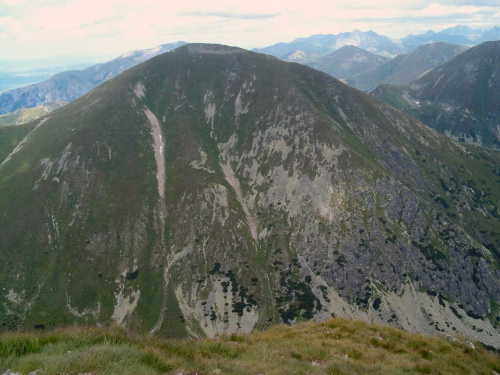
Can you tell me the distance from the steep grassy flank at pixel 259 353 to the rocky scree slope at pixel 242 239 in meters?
109

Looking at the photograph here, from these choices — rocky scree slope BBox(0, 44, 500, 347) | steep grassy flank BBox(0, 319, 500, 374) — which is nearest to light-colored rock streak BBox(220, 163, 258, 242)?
rocky scree slope BBox(0, 44, 500, 347)

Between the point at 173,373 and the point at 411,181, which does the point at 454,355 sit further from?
the point at 411,181

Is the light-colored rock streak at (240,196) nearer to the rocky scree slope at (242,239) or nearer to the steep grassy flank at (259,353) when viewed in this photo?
the rocky scree slope at (242,239)

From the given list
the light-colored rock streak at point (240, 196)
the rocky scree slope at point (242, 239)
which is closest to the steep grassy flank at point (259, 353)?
the rocky scree slope at point (242, 239)

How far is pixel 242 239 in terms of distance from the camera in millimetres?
156625

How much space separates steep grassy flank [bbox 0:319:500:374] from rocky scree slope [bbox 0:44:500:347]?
109 meters

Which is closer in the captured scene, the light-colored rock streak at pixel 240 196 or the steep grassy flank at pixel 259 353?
the steep grassy flank at pixel 259 353

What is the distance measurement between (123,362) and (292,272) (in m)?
139

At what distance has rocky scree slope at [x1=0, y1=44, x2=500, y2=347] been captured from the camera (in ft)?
430


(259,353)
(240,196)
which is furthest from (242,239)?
(259,353)

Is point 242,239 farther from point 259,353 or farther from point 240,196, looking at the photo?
point 259,353

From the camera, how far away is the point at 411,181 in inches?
7421

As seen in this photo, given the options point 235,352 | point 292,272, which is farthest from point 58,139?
point 235,352

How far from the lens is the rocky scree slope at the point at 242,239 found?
430 ft
